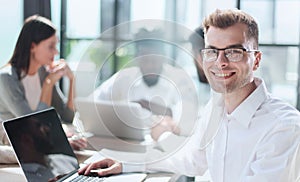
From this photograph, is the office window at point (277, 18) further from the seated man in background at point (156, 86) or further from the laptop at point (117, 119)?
the laptop at point (117, 119)

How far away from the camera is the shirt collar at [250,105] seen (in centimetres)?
125

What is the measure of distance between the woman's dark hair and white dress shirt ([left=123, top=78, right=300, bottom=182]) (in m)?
1.31

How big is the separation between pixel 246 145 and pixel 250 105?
124 millimetres

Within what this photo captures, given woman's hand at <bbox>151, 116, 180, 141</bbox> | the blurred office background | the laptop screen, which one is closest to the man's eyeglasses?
woman's hand at <bbox>151, 116, 180, 141</bbox>

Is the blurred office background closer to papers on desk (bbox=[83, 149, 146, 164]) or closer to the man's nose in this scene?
papers on desk (bbox=[83, 149, 146, 164])

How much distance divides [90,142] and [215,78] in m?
0.61

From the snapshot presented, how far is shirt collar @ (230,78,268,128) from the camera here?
4.09 ft

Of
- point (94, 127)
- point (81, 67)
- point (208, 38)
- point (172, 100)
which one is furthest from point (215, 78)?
point (81, 67)

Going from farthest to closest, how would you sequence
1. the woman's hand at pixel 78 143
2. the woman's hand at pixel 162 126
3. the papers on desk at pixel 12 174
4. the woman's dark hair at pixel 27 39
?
1. the woman's dark hair at pixel 27 39
2. the woman's hand at pixel 78 143
3. the woman's hand at pixel 162 126
4. the papers on desk at pixel 12 174

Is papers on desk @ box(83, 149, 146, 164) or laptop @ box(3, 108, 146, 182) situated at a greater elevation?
laptop @ box(3, 108, 146, 182)

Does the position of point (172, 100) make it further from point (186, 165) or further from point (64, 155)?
point (64, 155)

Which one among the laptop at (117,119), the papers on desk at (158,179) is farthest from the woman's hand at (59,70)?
the papers on desk at (158,179)

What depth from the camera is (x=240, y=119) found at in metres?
1.27

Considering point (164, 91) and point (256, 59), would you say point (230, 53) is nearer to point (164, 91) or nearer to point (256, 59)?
point (256, 59)
